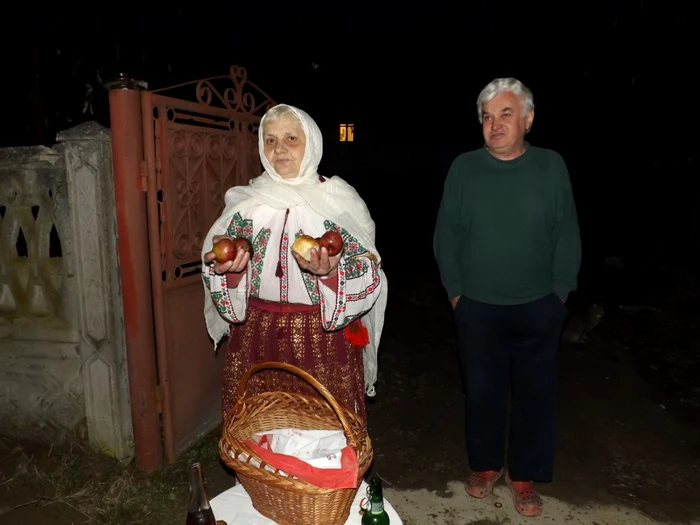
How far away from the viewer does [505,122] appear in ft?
8.36

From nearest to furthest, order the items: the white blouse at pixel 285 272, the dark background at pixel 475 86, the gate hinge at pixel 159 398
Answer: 1. the white blouse at pixel 285 272
2. the gate hinge at pixel 159 398
3. the dark background at pixel 475 86

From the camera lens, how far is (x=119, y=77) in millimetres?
2826

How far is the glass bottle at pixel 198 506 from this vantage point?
1.82 meters

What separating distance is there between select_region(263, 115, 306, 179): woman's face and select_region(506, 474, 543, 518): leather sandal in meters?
2.15

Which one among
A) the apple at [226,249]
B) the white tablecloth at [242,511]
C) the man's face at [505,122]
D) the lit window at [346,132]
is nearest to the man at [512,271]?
the man's face at [505,122]

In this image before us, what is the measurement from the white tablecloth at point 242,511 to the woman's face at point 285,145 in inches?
55.5

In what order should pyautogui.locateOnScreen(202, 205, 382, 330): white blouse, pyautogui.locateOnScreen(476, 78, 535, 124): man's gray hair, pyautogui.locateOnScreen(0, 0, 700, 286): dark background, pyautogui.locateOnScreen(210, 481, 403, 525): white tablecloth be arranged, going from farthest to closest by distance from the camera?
pyautogui.locateOnScreen(0, 0, 700, 286): dark background → pyautogui.locateOnScreen(476, 78, 535, 124): man's gray hair → pyautogui.locateOnScreen(202, 205, 382, 330): white blouse → pyautogui.locateOnScreen(210, 481, 403, 525): white tablecloth

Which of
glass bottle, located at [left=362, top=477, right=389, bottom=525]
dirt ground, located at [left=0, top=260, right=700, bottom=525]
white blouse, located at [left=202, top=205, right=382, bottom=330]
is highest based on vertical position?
white blouse, located at [left=202, top=205, right=382, bottom=330]

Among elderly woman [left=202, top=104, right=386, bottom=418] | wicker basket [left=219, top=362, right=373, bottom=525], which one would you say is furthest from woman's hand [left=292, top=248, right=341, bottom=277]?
wicker basket [left=219, top=362, right=373, bottom=525]

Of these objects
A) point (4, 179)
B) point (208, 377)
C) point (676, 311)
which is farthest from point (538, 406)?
point (676, 311)

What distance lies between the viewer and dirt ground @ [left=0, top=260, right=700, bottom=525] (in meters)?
3.06

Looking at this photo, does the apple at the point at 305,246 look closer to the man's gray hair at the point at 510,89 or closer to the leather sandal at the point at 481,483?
the man's gray hair at the point at 510,89

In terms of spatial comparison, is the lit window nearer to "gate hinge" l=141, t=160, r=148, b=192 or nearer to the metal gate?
the metal gate

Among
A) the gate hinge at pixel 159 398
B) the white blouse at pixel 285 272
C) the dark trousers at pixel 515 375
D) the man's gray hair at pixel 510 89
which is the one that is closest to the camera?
the white blouse at pixel 285 272
